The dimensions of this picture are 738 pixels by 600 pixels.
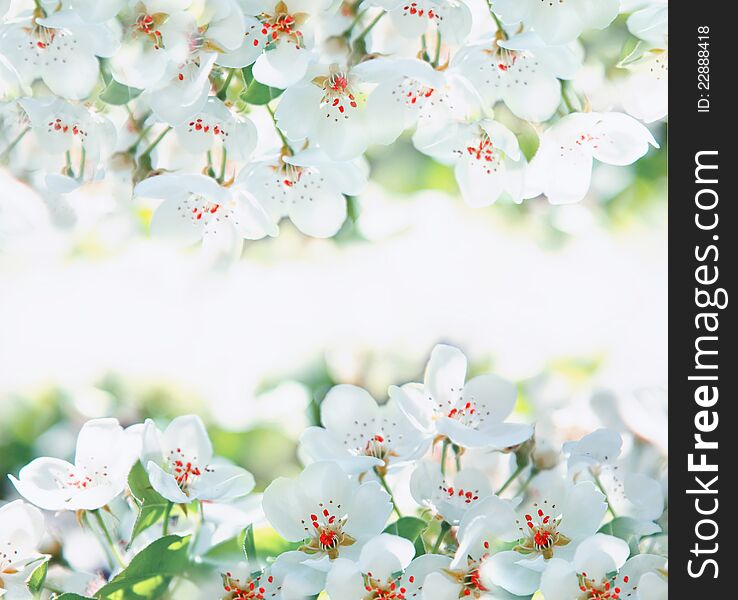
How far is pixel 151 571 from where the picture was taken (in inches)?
38.5

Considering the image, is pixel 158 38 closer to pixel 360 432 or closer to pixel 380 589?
pixel 360 432

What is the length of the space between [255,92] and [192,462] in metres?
0.46

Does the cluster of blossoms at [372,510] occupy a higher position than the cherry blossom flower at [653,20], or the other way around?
the cherry blossom flower at [653,20]

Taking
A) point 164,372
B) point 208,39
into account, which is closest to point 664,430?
point 164,372

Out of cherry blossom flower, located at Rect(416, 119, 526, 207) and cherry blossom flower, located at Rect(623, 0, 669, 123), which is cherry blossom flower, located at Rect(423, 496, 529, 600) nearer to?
cherry blossom flower, located at Rect(416, 119, 526, 207)

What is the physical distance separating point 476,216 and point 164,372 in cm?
43

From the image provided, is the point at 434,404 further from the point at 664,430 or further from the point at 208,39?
the point at 208,39

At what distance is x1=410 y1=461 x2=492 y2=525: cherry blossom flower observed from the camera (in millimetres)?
996

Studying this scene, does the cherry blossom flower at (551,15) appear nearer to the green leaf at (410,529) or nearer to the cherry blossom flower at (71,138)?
the cherry blossom flower at (71,138)

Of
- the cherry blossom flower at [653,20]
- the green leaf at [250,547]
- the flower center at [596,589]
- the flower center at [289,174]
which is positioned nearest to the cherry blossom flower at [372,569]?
the green leaf at [250,547]

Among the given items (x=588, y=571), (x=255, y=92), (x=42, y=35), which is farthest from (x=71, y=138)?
(x=588, y=571)

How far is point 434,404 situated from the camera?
998mm

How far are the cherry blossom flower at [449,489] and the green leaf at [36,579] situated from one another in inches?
17.9

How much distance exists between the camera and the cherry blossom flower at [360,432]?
0.99 meters
